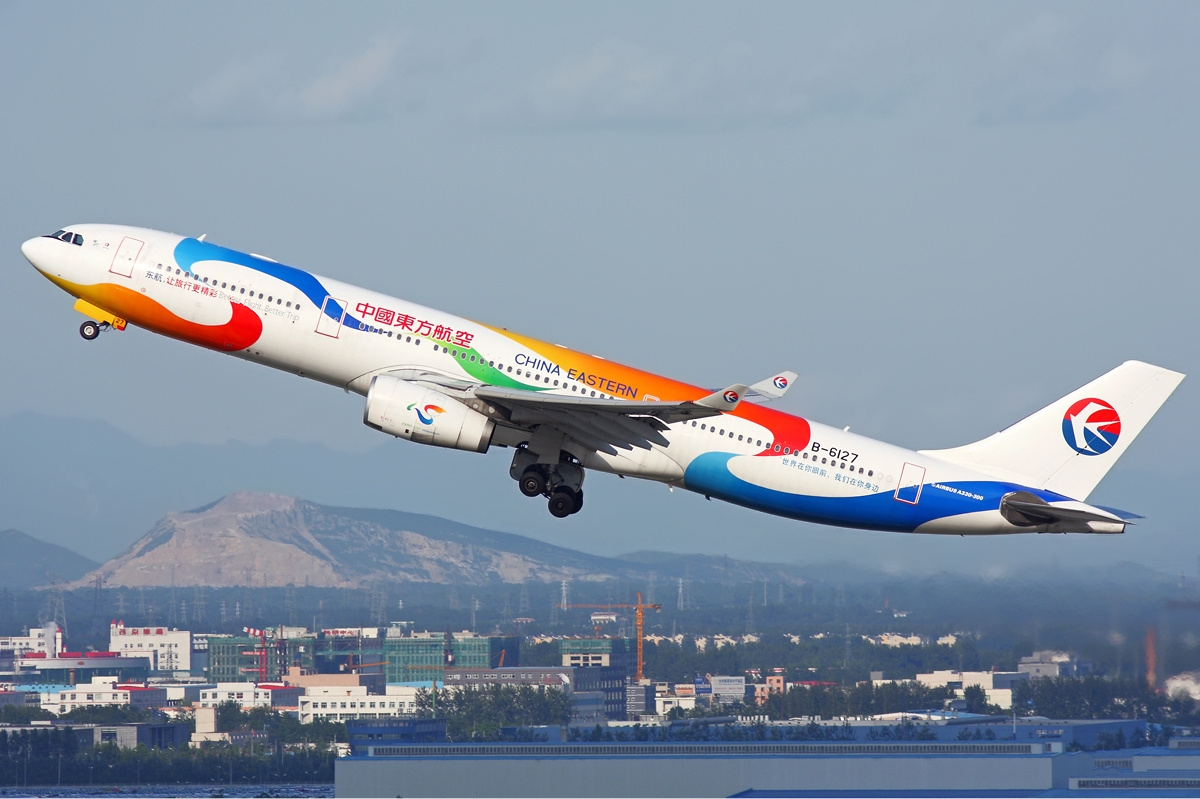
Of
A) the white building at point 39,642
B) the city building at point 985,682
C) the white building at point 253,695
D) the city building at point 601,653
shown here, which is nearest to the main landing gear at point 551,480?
the city building at point 985,682

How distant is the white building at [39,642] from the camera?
424 ft

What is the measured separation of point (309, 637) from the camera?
122312mm

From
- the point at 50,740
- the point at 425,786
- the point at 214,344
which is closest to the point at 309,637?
the point at 50,740

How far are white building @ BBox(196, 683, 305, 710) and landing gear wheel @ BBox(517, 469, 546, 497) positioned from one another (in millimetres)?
65498

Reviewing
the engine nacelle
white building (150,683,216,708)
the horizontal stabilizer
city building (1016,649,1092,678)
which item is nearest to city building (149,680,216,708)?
white building (150,683,216,708)

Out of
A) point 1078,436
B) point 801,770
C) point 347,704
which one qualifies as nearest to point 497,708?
point 347,704

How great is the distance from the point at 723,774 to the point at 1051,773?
41.2ft

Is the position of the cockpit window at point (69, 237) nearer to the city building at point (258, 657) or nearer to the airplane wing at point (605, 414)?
the airplane wing at point (605, 414)

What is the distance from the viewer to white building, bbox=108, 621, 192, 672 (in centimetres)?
13075

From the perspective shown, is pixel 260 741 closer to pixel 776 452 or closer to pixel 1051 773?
pixel 1051 773

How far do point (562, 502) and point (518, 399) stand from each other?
13.0 feet

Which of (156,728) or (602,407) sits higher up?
(602,407)

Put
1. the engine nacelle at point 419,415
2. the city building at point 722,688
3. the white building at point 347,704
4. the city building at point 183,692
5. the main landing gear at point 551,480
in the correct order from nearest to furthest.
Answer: the engine nacelle at point 419,415, the main landing gear at point 551,480, the city building at point 722,688, the white building at point 347,704, the city building at point 183,692

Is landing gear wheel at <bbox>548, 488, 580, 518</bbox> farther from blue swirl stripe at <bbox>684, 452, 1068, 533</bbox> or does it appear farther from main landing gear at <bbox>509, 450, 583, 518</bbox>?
blue swirl stripe at <bbox>684, 452, 1068, 533</bbox>
